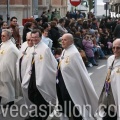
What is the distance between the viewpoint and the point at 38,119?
34.4 feet

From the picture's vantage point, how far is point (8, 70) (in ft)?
39.9

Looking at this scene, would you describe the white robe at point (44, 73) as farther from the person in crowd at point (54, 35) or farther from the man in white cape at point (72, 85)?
the person in crowd at point (54, 35)

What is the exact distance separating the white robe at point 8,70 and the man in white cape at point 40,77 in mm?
1544

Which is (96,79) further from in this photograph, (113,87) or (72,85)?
(113,87)

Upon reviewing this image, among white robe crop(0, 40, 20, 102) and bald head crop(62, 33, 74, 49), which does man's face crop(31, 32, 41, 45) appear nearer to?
bald head crop(62, 33, 74, 49)

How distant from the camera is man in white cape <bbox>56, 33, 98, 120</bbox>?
9.66m

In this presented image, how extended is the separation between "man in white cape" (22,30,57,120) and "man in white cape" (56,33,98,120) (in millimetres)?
756

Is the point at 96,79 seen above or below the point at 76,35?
below

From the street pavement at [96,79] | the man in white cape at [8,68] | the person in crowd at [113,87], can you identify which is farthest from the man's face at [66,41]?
the man in white cape at [8,68]

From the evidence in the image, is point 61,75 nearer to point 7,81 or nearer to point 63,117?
point 63,117

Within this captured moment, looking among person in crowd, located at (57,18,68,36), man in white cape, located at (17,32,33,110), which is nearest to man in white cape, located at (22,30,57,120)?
man in white cape, located at (17,32,33,110)

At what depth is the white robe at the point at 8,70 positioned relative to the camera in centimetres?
1211

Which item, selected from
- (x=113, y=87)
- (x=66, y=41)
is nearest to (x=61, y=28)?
(x=66, y=41)

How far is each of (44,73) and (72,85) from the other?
101cm
